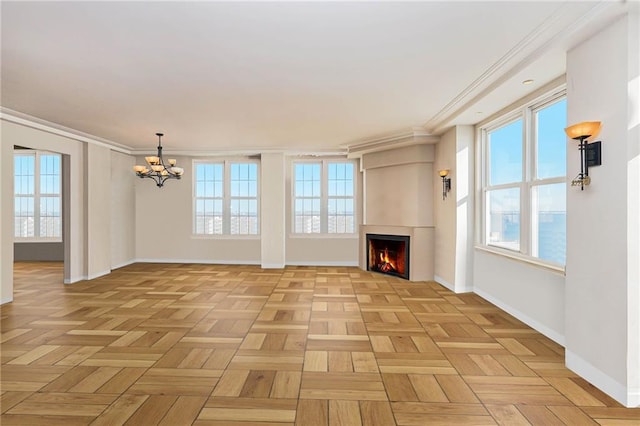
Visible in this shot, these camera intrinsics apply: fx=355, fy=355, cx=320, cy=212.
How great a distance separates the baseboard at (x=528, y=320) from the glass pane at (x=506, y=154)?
156cm

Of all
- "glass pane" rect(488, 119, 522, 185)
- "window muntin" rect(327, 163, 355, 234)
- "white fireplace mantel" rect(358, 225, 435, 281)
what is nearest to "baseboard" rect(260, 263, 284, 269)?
"window muntin" rect(327, 163, 355, 234)

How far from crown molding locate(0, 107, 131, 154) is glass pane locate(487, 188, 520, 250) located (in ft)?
21.6

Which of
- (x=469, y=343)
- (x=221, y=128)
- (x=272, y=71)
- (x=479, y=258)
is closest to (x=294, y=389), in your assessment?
(x=469, y=343)

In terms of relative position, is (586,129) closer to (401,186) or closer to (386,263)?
(401,186)

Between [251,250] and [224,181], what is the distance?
1.75 meters

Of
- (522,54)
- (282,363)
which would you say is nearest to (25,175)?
(282,363)

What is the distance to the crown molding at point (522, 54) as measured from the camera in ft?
7.81

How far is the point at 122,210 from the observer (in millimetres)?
7746

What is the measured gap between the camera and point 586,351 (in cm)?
264

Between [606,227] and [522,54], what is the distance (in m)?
1.55

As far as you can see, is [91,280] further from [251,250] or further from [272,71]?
[272,71]

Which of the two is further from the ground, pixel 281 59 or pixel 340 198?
pixel 281 59

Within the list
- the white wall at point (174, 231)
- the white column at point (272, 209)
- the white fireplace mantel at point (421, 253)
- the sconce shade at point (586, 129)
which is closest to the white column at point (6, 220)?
the white wall at point (174, 231)

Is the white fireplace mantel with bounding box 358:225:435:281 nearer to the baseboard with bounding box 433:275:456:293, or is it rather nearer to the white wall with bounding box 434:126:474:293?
the baseboard with bounding box 433:275:456:293
